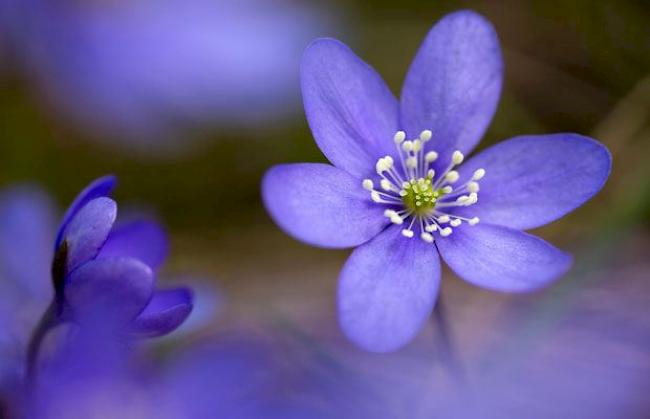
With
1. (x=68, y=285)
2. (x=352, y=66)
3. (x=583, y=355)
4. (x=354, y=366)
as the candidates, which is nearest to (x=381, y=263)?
(x=352, y=66)

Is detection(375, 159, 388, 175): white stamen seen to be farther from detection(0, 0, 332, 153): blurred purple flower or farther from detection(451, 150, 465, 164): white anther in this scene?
detection(0, 0, 332, 153): blurred purple flower

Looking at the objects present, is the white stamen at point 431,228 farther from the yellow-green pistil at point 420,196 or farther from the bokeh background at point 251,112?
the bokeh background at point 251,112

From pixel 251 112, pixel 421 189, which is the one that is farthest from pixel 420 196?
pixel 251 112

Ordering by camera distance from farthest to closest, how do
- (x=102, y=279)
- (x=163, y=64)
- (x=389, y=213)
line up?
(x=163, y=64) → (x=389, y=213) → (x=102, y=279)

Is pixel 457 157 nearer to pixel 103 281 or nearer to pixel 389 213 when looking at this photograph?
pixel 389 213

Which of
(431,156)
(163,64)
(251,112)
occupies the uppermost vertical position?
(431,156)

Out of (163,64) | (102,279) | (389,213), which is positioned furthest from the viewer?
(163,64)
